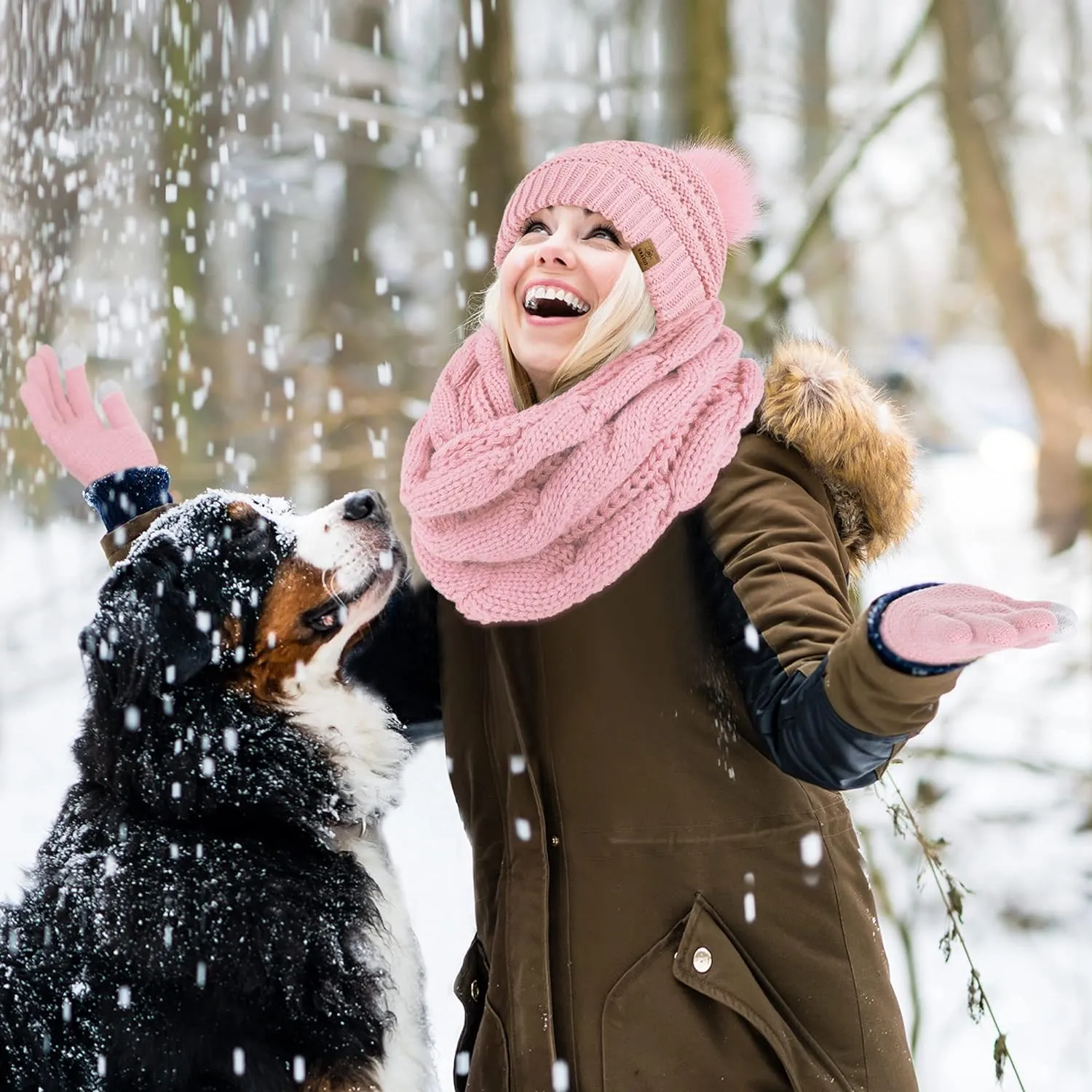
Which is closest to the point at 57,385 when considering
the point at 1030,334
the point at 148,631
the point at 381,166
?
the point at 148,631

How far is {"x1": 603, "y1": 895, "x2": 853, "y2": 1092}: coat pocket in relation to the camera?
1.67 m

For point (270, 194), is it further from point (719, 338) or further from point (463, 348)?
point (719, 338)

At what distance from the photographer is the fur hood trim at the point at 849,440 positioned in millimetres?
1779

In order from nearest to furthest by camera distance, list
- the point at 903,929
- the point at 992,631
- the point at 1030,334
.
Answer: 1. the point at 992,631
2. the point at 903,929
3. the point at 1030,334

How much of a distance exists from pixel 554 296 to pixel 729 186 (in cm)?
45

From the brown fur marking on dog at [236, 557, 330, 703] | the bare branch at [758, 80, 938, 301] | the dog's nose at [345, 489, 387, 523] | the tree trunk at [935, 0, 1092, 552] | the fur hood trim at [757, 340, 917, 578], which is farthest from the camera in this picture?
the tree trunk at [935, 0, 1092, 552]

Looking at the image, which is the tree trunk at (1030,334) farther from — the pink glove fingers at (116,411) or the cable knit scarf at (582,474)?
the pink glove fingers at (116,411)

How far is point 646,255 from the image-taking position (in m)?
1.89

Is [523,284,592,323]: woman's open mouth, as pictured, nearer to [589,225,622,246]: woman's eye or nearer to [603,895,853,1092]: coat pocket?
[589,225,622,246]: woman's eye

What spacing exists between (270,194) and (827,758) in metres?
4.42

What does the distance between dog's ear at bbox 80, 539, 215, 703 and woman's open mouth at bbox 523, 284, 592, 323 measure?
2.96 ft

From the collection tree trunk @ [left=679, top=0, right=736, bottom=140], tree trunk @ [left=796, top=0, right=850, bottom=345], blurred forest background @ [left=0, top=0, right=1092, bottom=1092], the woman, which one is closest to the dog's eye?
the woman

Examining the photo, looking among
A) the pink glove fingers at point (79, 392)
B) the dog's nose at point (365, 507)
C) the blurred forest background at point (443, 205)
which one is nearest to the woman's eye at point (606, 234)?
the dog's nose at point (365, 507)

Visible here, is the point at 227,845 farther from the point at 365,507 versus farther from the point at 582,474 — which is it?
the point at 582,474
